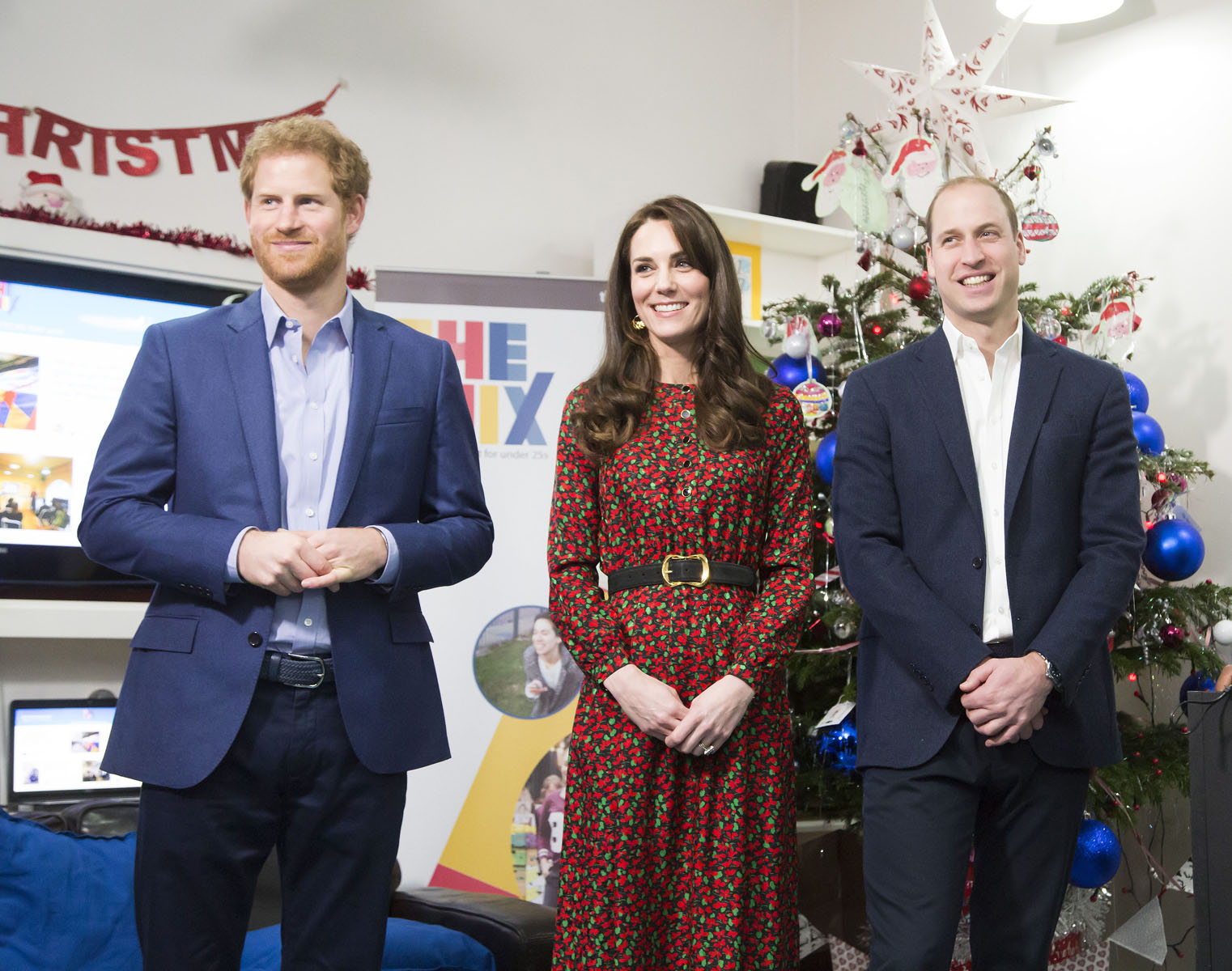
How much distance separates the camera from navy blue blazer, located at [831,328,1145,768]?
1898 millimetres

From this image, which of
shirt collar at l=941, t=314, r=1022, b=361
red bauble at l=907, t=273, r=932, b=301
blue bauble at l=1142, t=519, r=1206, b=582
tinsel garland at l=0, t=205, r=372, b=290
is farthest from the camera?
tinsel garland at l=0, t=205, r=372, b=290

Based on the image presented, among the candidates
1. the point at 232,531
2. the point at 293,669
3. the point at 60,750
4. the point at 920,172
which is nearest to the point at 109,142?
the point at 60,750

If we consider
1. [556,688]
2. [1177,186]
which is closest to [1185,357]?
[1177,186]

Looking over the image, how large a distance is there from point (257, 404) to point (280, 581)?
29 centimetres

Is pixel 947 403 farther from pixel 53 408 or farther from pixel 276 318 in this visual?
pixel 53 408

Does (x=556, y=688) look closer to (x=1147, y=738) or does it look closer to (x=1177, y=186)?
(x=1147, y=738)

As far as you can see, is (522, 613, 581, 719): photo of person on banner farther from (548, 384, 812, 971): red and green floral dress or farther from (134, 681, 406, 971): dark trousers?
(134, 681, 406, 971): dark trousers

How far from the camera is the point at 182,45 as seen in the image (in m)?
4.25

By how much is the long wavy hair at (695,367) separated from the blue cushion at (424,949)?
44.5 inches

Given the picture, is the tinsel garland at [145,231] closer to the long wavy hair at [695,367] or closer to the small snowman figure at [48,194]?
the small snowman figure at [48,194]

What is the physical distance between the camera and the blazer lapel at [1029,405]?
1.98m

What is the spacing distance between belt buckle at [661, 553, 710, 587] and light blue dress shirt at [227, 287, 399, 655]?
1.66ft

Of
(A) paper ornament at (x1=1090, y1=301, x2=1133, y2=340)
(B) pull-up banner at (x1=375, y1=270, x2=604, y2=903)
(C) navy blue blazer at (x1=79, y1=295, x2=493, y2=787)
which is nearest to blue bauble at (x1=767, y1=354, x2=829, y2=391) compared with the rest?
(B) pull-up banner at (x1=375, y1=270, x2=604, y2=903)

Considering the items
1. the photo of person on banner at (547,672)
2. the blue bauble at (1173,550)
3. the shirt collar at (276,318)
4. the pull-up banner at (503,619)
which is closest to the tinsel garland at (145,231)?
the pull-up banner at (503,619)
